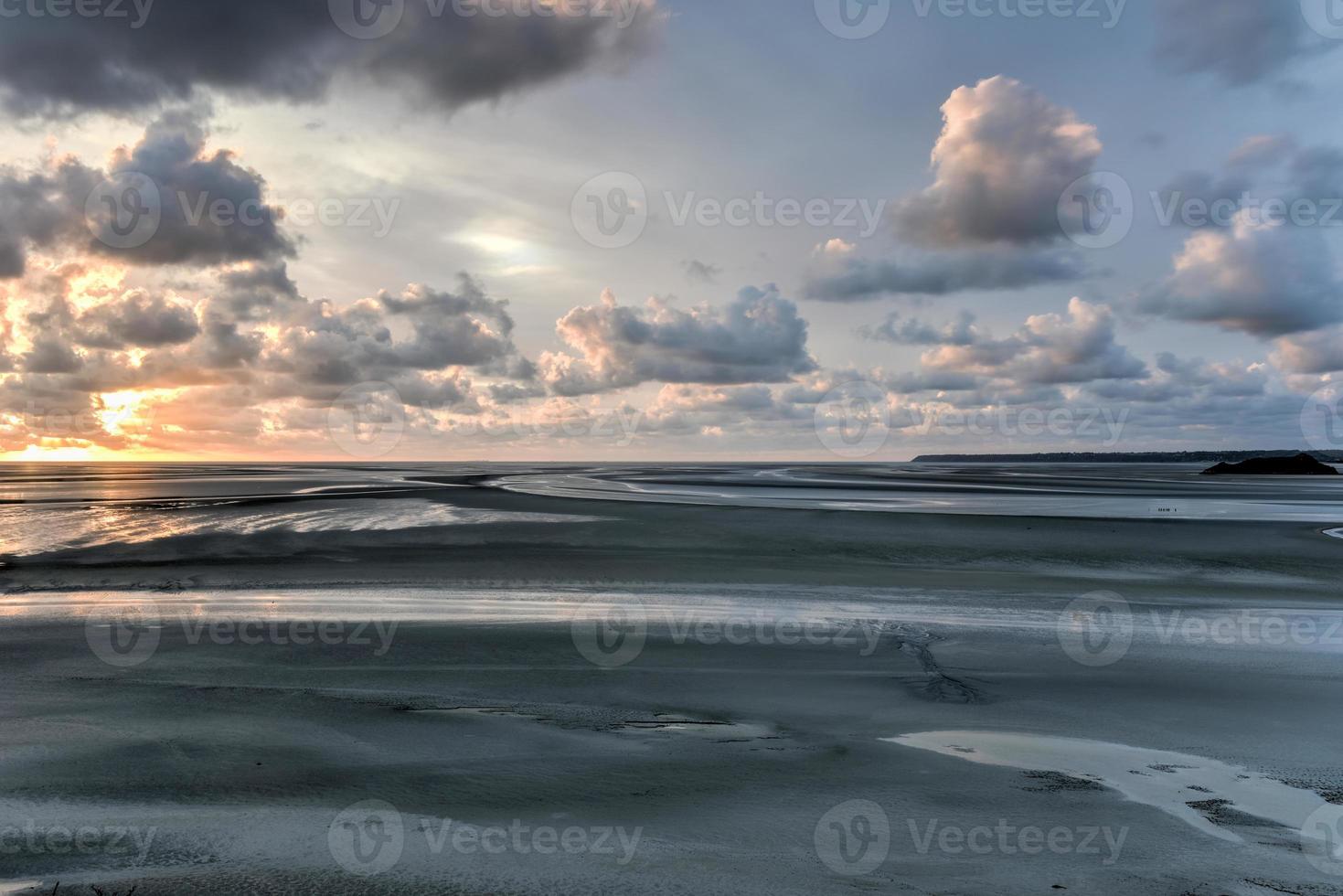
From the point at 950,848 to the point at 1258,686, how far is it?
6947mm

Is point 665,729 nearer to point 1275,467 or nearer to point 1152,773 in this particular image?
point 1152,773

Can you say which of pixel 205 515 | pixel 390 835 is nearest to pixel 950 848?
pixel 390 835

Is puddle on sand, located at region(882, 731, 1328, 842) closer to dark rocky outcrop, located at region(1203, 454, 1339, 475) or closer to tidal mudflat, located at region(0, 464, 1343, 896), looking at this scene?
tidal mudflat, located at region(0, 464, 1343, 896)

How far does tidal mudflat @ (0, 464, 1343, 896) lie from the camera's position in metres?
4.98

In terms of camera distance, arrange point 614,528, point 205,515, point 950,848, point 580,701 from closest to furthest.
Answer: point 950,848 → point 580,701 → point 614,528 → point 205,515

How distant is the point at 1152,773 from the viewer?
22.2 feet

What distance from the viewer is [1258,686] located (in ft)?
32.1

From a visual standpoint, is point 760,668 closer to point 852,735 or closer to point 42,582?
point 852,735

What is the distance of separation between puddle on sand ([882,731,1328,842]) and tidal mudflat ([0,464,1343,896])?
→ 0.12ft

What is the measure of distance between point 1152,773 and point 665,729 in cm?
413

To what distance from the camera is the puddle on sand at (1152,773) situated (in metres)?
5.94

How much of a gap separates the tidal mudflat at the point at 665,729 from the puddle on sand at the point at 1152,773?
4cm

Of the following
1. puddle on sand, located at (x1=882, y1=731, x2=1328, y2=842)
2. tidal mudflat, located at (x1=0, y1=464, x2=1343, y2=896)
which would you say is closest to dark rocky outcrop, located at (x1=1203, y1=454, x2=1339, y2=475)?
tidal mudflat, located at (x1=0, y1=464, x2=1343, y2=896)

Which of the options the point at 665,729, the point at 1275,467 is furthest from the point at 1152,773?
the point at 1275,467
